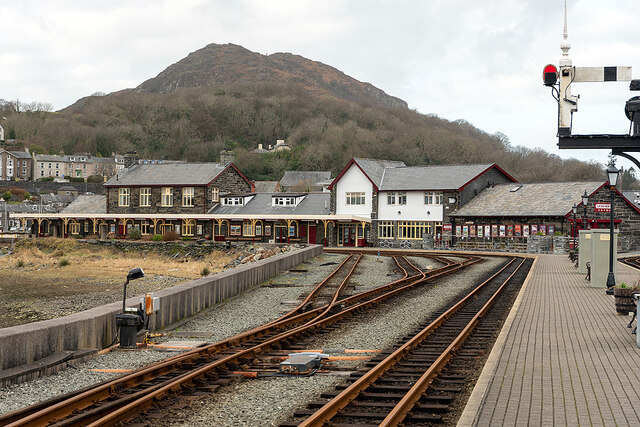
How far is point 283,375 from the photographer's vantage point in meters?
9.46

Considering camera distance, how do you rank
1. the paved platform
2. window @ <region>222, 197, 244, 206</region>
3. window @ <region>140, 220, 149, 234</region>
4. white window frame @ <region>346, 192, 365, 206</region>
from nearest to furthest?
1. the paved platform
2. white window frame @ <region>346, 192, 365, 206</region>
3. window @ <region>222, 197, 244, 206</region>
4. window @ <region>140, 220, 149, 234</region>

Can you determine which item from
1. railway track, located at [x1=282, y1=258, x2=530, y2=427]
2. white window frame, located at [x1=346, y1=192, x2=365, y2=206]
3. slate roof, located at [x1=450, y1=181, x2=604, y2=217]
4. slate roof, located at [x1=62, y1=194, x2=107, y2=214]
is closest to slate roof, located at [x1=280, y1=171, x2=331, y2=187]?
slate roof, located at [x1=62, y1=194, x2=107, y2=214]

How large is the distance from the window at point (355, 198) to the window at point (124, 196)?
71.9ft

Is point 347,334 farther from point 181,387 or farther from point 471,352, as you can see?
point 181,387

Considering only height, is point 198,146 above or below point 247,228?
above

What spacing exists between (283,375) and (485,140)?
121505mm

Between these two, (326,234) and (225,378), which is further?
(326,234)

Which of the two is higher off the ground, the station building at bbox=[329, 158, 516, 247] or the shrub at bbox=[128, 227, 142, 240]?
the station building at bbox=[329, 158, 516, 247]

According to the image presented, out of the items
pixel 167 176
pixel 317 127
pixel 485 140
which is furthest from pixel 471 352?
pixel 317 127

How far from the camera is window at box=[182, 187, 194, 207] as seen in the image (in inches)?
2480

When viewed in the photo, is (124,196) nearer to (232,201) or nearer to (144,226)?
(144,226)

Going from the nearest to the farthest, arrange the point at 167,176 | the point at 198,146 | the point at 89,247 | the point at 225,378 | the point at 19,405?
1. the point at 19,405
2. the point at 225,378
3. the point at 89,247
4. the point at 167,176
5. the point at 198,146

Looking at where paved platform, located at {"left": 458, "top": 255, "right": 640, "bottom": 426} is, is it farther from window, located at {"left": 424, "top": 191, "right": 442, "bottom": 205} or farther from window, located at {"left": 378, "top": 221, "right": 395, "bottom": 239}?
window, located at {"left": 378, "top": 221, "right": 395, "bottom": 239}

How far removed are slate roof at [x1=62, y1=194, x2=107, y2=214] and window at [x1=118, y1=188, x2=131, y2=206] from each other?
3.15 metres
